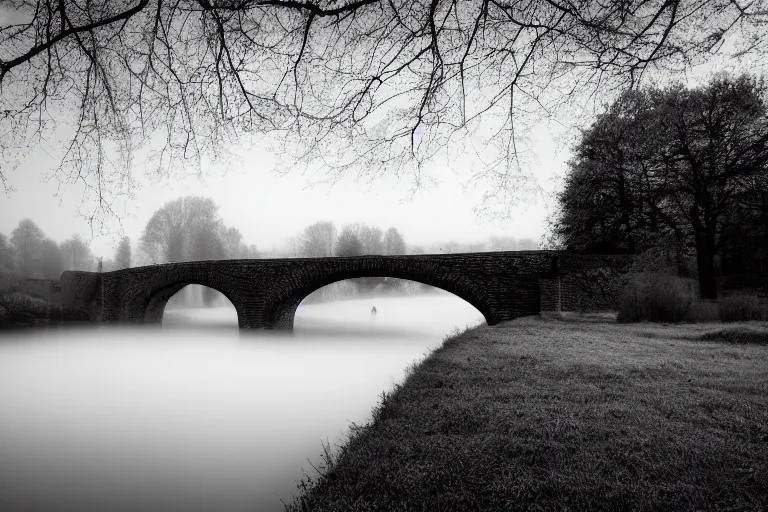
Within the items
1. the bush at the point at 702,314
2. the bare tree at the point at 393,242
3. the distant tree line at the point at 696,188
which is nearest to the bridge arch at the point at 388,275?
the bush at the point at 702,314

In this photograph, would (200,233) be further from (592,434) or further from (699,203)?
(592,434)

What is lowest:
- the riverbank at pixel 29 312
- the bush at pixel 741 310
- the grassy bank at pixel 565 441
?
the riverbank at pixel 29 312

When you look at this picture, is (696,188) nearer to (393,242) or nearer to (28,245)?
(393,242)

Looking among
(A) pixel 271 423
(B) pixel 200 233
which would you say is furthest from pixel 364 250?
(A) pixel 271 423

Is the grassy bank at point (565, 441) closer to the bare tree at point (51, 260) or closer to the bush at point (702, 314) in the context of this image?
the bush at point (702, 314)

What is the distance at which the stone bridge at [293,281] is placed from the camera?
14.6 metres

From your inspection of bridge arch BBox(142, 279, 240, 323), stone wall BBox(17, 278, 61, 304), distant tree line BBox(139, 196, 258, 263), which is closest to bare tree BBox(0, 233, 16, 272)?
distant tree line BBox(139, 196, 258, 263)

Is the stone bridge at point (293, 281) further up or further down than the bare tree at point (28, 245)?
further down

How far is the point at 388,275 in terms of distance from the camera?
58.5 ft

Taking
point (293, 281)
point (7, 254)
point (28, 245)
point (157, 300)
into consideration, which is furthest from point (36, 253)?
point (293, 281)

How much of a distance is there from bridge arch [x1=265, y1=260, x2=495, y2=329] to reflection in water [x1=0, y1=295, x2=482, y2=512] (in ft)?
8.54

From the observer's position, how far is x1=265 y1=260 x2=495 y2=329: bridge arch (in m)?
15.4

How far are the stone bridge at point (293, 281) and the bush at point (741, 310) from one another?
3826 millimetres

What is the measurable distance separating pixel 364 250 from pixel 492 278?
34.4 metres
